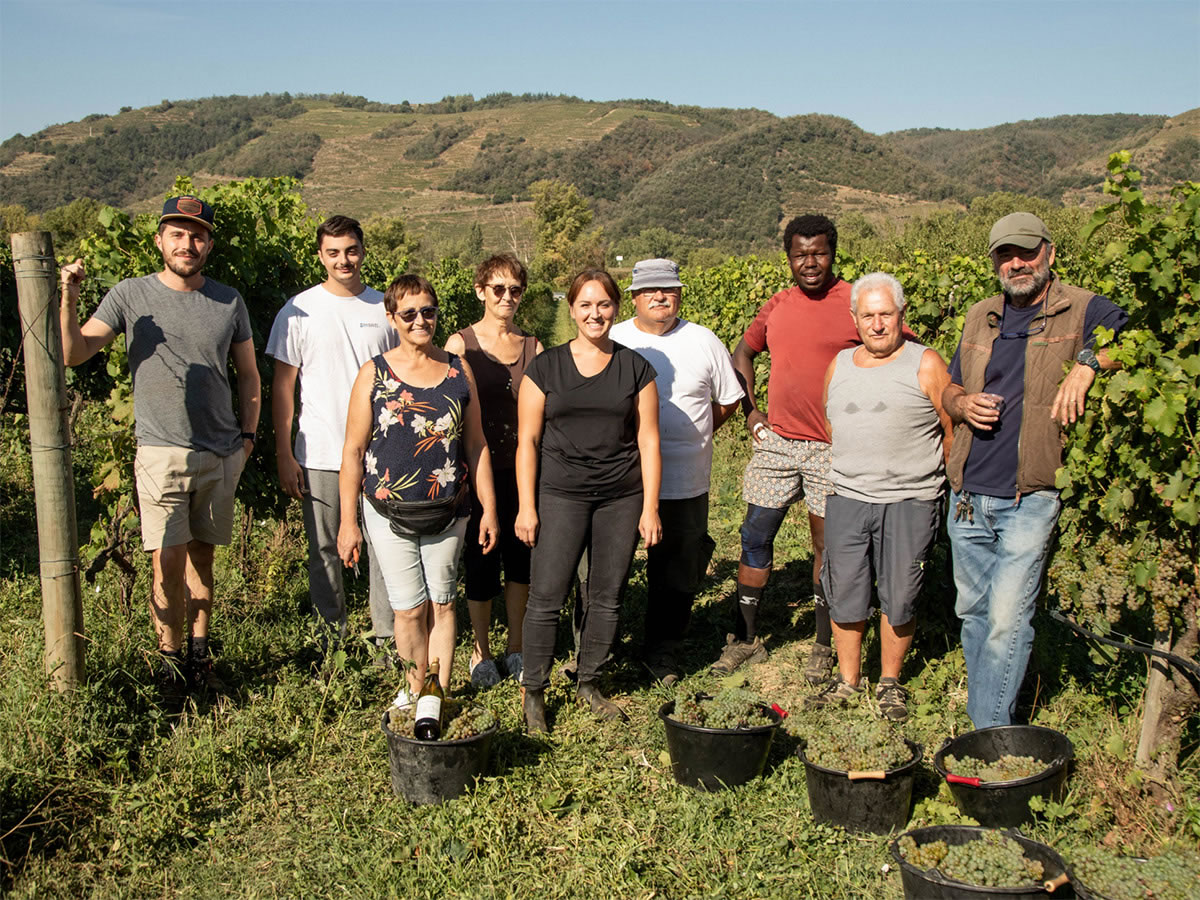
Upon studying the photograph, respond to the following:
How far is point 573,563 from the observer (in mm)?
4098

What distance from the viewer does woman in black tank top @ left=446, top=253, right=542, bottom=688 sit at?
429 centimetres

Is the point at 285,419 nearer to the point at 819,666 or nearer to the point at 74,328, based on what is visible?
the point at 74,328

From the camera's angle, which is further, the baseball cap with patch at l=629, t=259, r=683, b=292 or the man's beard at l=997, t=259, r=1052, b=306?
the baseball cap with patch at l=629, t=259, r=683, b=292

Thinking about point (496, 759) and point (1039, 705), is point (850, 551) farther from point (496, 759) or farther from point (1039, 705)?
point (496, 759)

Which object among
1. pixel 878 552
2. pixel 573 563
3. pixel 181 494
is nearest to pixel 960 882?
pixel 878 552

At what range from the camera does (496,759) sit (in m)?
3.75

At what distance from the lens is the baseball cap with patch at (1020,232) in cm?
335

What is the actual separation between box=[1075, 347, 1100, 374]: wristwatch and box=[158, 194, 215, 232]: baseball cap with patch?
11.1ft

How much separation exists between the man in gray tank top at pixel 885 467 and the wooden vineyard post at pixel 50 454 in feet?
9.86

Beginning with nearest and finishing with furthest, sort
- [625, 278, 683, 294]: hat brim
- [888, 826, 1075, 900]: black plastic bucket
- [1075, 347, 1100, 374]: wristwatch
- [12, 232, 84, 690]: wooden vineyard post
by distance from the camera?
1. [888, 826, 1075, 900]: black plastic bucket
2. [1075, 347, 1100, 374]: wristwatch
3. [12, 232, 84, 690]: wooden vineyard post
4. [625, 278, 683, 294]: hat brim

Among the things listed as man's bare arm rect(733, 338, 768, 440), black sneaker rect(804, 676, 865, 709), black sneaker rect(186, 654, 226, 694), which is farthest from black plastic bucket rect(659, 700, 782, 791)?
black sneaker rect(186, 654, 226, 694)

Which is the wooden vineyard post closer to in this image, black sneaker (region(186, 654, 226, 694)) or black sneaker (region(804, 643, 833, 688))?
black sneaker (region(186, 654, 226, 694))

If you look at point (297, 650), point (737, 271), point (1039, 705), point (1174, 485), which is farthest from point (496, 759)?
point (737, 271)

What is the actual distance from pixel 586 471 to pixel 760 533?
1173 mm
